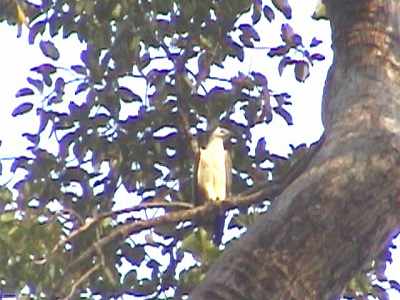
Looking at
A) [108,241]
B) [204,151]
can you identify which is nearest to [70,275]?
[108,241]

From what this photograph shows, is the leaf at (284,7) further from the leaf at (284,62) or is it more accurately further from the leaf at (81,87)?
the leaf at (81,87)

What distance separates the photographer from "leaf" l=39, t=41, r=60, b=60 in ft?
14.2

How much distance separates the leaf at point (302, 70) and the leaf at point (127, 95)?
2.29ft

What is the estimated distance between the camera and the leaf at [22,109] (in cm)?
435

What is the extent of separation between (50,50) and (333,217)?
212cm

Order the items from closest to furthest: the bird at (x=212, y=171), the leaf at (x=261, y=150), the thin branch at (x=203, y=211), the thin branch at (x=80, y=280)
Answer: the thin branch at (x=203, y=211), the thin branch at (x=80, y=280), the leaf at (x=261, y=150), the bird at (x=212, y=171)

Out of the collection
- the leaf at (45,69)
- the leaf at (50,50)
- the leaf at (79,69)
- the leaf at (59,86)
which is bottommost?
the leaf at (59,86)

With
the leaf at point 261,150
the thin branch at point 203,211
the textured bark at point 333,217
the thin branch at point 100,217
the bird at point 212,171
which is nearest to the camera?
the textured bark at point 333,217

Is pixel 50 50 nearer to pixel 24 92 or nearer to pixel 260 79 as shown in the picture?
pixel 24 92

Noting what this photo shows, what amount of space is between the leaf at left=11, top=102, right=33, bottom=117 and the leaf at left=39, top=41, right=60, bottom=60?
228 millimetres

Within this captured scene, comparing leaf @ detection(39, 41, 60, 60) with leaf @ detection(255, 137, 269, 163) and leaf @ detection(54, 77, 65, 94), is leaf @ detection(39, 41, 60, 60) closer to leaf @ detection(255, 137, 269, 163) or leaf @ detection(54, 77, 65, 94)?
leaf @ detection(54, 77, 65, 94)

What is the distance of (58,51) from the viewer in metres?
4.34

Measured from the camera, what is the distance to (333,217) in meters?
2.54

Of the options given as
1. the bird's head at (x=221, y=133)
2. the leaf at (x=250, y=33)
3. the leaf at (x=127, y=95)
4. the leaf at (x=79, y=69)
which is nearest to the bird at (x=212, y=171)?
the bird's head at (x=221, y=133)
